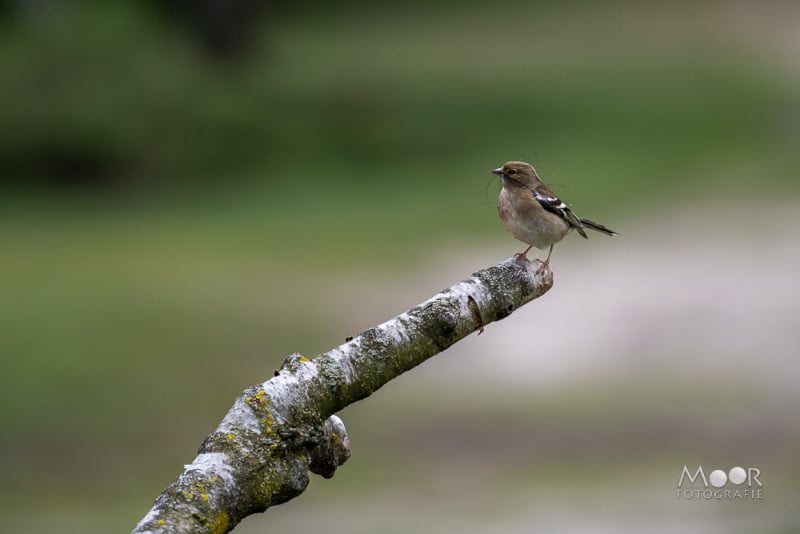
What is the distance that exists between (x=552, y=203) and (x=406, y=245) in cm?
1714

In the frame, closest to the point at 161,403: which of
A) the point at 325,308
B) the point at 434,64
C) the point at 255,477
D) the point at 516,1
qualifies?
the point at 325,308

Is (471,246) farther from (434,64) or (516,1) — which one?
(516,1)

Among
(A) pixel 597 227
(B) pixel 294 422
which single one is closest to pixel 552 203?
(A) pixel 597 227

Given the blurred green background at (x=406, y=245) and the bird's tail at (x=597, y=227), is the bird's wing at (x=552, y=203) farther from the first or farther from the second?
the blurred green background at (x=406, y=245)

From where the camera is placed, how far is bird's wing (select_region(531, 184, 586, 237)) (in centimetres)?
560

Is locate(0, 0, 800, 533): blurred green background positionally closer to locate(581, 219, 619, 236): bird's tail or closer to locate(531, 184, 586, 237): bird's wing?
locate(531, 184, 586, 237): bird's wing

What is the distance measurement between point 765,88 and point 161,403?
22.6 m

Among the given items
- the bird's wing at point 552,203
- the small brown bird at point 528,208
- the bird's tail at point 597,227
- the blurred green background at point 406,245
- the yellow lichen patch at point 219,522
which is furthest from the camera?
the blurred green background at point 406,245

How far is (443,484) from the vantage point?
13414 millimetres

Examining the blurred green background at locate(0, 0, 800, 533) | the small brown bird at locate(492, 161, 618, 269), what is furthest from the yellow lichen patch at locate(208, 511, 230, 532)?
the small brown bird at locate(492, 161, 618, 269)

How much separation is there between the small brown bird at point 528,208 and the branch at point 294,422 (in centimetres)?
226

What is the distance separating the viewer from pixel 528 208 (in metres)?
5.47

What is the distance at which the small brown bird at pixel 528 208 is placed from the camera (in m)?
5.46

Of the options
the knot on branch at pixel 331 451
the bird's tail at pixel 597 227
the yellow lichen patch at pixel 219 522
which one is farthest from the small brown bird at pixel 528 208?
the yellow lichen patch at pixel 219 522
